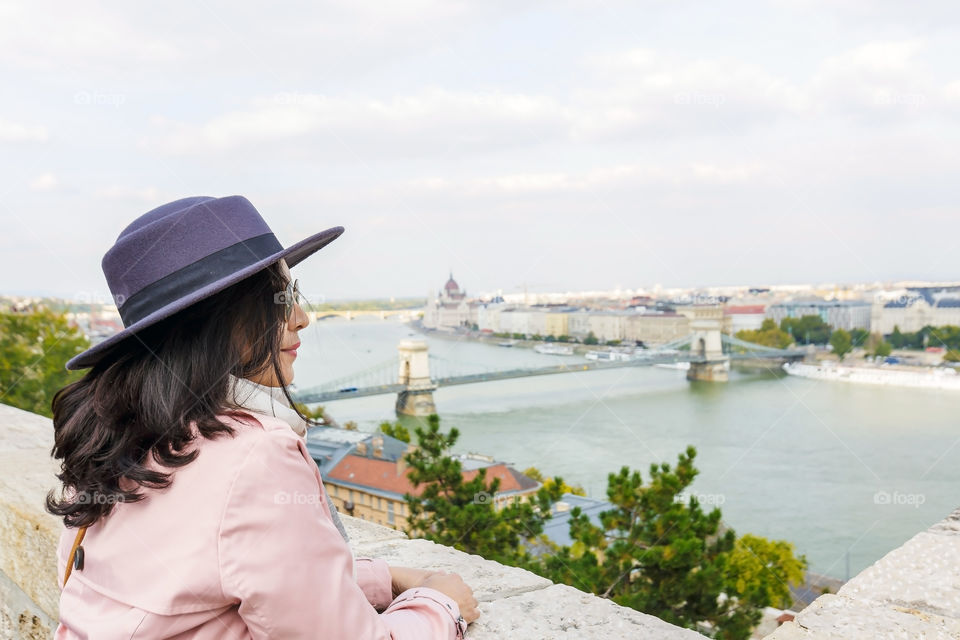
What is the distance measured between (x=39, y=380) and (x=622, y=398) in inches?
612

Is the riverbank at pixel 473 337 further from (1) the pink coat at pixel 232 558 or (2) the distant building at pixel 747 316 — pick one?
(1) the pink coat at pixel 232 558

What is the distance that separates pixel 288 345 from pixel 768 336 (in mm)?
28887

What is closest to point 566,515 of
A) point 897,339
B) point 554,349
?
point 554,349

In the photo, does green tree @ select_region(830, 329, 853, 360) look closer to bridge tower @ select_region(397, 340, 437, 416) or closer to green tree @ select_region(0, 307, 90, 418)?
bridge tower @ select_region(397, 340, 437, 416)

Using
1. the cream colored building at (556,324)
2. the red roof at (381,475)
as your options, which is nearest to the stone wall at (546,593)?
the red roof at (381,475)

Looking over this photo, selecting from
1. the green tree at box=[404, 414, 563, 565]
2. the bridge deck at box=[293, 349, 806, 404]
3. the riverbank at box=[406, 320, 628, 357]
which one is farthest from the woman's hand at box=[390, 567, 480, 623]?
the riverbank at box=[406, 320, 628, 357]

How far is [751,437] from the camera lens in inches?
582

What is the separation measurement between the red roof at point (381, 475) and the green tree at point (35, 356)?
411 centimetres

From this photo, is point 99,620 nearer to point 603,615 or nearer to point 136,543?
point 136,543

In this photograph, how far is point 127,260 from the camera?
57 centimetres

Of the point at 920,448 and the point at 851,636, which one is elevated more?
the point at 851,636

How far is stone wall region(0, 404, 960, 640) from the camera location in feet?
2.48

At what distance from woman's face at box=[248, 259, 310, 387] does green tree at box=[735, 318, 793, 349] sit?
28.3 meters

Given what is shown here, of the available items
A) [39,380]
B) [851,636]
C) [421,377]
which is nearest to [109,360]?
[851,636]
